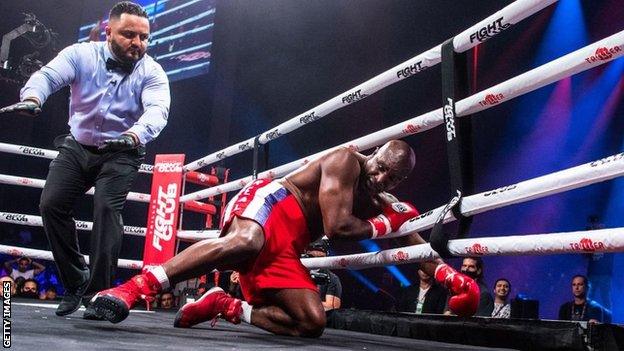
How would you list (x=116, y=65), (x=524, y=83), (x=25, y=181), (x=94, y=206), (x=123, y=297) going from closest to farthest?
(x=123, y=297)
(x=524, y=83)
(x=94, y=206)
(x=116, y=65)
(x=25, y=181)

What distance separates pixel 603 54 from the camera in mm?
1471

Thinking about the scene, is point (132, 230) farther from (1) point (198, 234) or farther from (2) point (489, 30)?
(2) point (489, 30)

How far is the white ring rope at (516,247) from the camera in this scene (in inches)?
54.7

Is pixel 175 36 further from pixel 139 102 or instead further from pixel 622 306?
pixel 622 306

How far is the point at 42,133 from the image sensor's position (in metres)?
8.37

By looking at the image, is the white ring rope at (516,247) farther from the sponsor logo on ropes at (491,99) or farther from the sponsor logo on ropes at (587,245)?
the sponsor logo on ropes at (491,99)

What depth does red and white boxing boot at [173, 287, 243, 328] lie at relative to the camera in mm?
2006

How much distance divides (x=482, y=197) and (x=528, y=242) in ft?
0.76

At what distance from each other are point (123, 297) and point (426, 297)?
9.56ft

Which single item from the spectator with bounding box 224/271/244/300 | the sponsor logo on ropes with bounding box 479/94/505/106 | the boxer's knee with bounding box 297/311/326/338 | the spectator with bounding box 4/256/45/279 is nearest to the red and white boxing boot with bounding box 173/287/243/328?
the boxer's knee with bounding box 297/311/326/338

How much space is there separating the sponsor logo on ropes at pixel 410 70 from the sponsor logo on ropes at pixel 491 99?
34 cm

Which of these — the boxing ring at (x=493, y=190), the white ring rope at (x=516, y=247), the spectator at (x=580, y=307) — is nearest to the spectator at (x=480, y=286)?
the spectator at (x=580, y=307)

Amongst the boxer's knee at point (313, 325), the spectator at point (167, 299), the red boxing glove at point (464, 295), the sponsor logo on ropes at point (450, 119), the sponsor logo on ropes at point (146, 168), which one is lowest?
the spectator at point (167, 299)

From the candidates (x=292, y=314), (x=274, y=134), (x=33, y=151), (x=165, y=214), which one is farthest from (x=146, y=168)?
(x=292, y=314)
